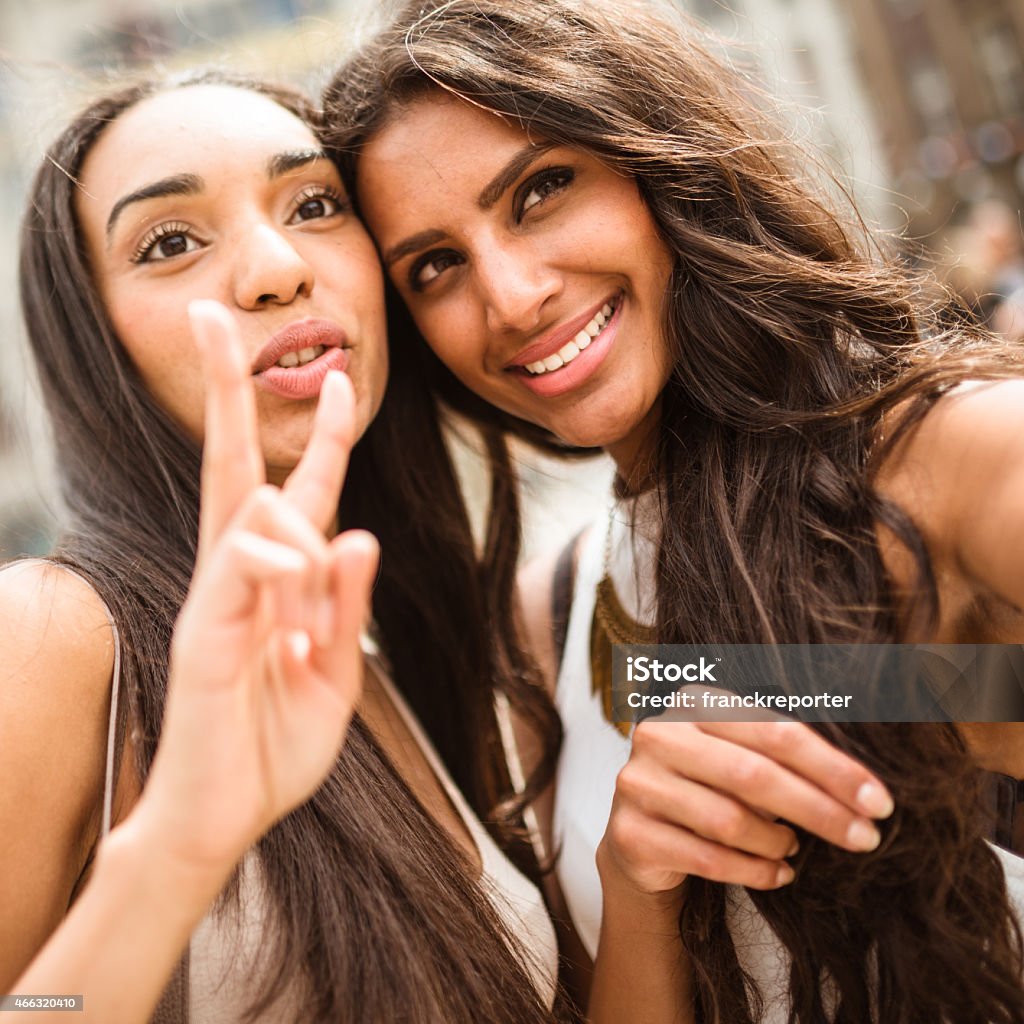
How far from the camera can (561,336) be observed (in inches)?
68.6

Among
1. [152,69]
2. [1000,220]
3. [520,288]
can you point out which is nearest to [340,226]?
[520,288]

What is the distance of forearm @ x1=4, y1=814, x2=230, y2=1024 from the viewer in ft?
3.05

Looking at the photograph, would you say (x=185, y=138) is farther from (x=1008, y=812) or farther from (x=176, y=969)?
(x=1008, y=812)

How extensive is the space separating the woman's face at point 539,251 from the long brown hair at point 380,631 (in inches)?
16.8

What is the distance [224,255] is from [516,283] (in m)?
0.52

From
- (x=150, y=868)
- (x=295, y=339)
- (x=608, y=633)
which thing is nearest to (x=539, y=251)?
(x=295, y=339)

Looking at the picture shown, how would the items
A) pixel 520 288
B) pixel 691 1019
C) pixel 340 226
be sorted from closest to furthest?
pixel 691 1019
pixel 520 288
pixel 340 226

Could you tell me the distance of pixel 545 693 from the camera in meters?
2.15

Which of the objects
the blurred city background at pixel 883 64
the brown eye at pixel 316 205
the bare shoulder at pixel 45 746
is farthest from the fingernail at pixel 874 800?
the blurred city background at pixel 883 64

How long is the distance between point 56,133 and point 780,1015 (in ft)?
6.67

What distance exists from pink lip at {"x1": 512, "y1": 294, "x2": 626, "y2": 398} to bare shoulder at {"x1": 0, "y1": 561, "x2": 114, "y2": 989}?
2.80ft

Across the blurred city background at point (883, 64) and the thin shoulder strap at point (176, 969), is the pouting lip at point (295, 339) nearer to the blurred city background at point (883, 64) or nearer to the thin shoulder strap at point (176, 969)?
the thin shoulder strap at point (176, 969)

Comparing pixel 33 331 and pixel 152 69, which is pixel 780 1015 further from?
pixel 152 69

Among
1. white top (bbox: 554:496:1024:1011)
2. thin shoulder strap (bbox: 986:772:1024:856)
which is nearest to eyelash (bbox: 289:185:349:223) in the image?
white top (bbox: 554:496:1024:1011)
